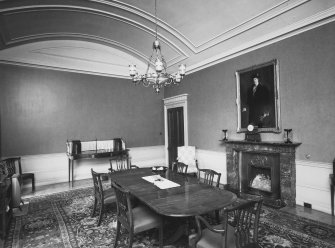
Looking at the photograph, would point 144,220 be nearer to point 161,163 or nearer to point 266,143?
point 266,143

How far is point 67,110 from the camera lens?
5.77m

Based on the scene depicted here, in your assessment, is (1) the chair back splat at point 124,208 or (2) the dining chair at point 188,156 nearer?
(1) the chair back splat at point 124,208

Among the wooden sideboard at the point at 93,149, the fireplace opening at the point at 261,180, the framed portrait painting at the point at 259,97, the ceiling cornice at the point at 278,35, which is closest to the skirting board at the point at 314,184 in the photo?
the fireplace opening at the point at 261,180

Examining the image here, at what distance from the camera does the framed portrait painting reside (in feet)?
13.0

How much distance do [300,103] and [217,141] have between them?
6.88 ft

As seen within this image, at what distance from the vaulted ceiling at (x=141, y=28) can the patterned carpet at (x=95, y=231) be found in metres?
3.14

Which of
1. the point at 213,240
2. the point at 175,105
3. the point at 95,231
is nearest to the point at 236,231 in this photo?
the point at 213,240

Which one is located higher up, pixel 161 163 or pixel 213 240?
pixel 213 240

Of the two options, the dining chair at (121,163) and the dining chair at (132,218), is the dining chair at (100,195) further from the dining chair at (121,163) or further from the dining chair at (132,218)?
the dining chair at (121,163)

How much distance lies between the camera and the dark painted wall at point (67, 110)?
202 inches

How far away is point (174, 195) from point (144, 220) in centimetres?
43

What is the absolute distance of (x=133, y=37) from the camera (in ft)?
17.3

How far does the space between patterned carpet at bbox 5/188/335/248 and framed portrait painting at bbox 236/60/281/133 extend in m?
1.66

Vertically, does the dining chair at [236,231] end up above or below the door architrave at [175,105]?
below
